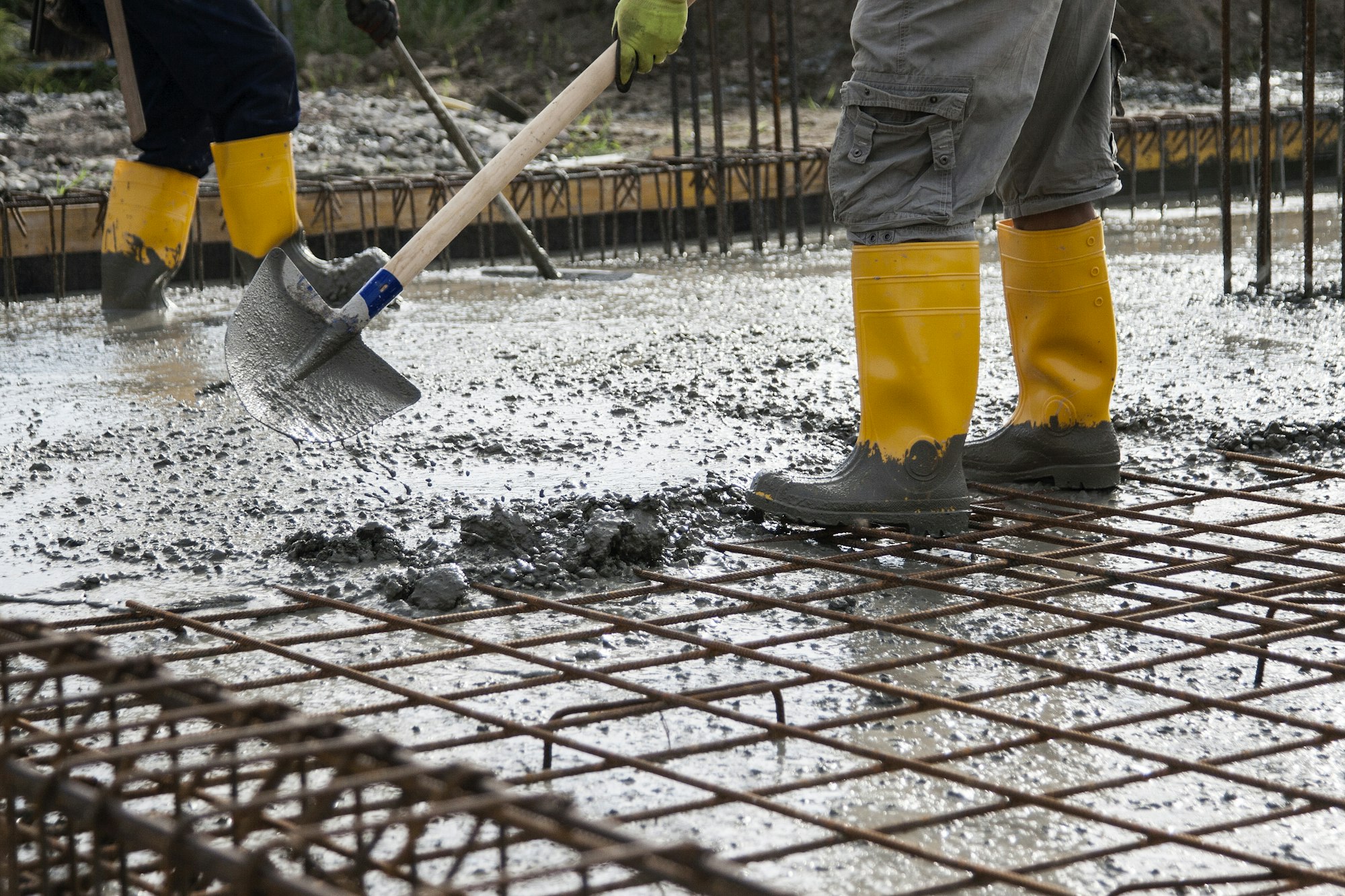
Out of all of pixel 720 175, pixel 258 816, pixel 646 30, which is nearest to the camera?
pixel 258 816

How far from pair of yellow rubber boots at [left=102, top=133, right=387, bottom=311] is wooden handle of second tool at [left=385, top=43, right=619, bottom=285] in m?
0.87

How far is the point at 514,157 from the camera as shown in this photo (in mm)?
2824

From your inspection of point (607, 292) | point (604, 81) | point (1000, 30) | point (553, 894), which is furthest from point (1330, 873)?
point (607, 292)

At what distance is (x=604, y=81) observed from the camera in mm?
2838

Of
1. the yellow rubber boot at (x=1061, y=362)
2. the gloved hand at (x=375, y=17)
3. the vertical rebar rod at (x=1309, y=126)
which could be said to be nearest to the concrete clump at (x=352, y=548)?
the yellow rubber boot at (x=1061, y=362)

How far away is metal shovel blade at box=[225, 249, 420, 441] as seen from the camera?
286 centimetres

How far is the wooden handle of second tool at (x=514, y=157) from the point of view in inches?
110

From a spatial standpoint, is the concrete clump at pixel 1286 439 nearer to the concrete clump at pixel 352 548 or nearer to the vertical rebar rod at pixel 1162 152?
the concrete clump at pixel 352 548

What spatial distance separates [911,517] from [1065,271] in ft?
2.24

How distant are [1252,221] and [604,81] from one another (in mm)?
5095

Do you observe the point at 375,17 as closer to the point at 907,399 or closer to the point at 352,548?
the point at 352,548

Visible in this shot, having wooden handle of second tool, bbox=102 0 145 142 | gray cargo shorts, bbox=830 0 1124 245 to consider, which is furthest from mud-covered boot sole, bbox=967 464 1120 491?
wooden handle of second tool, bbox=102 0 145 142

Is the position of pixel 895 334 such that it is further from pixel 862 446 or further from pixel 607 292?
pixel 607 292

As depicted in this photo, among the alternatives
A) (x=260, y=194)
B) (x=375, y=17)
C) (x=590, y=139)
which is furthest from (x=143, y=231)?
(x=590, y=139)
